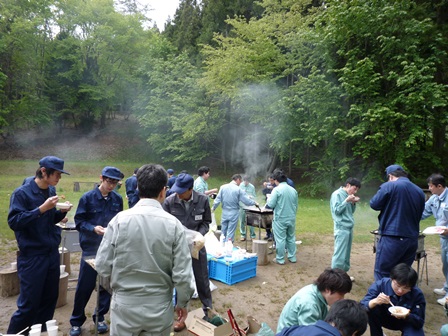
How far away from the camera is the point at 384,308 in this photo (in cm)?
331

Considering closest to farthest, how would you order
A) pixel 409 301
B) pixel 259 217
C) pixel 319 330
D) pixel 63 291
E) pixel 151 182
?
pixel 319 330 < pixel 151 182 < pixel 409 301 < pixel 63 291 < pixel 259 217

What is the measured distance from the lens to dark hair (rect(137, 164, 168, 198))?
2.34m

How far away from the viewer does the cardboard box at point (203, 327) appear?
10.7 ft

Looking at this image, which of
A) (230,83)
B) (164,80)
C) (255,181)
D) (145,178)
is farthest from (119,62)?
(145,178)

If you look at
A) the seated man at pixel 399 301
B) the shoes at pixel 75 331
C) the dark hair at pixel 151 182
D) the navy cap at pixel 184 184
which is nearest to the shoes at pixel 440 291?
the seated man at pixel 399 301

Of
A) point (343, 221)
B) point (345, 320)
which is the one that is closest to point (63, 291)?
point (345, 320)

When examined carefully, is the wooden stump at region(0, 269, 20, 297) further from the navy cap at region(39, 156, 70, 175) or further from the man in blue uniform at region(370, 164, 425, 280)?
the man in blue uniform at region(370, 164, 425, 280)

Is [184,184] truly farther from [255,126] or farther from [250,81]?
[255,126]

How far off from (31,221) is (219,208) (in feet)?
31.7

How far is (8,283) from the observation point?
188 inches

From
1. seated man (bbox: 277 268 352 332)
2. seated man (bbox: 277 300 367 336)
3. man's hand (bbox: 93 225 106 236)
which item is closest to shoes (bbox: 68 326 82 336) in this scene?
man's hand (bbox: 93 225 106 236)

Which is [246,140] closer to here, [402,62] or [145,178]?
[402,62]

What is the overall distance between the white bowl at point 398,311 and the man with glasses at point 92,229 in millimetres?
3196

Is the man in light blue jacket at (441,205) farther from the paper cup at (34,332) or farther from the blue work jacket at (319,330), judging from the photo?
the paper cup at (34,332)
